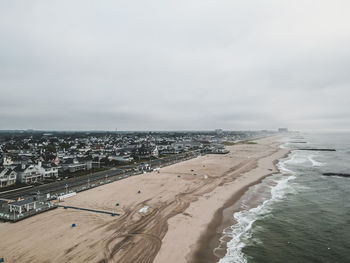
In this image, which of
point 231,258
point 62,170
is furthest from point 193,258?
point 62,170

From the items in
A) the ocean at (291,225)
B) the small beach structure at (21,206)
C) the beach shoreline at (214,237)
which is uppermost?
the small beach structure at (21,206)

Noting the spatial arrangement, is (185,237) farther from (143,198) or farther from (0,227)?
(0,227)

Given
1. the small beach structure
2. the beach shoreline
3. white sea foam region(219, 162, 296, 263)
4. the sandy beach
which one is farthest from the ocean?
the small beach structure

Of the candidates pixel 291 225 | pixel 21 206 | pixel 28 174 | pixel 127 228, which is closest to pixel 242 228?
pixel 291 225

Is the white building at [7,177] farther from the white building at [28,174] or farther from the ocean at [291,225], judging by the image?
the ocean at [291,225]

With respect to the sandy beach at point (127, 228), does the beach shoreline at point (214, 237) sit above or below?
below

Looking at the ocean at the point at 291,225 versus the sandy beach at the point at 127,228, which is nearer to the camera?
the sandy beach at the point at 127,228

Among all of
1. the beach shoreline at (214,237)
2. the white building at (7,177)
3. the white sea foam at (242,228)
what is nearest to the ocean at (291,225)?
the white sea foam at (242,228)

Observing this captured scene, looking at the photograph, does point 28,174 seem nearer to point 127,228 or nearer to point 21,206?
point 21,206
